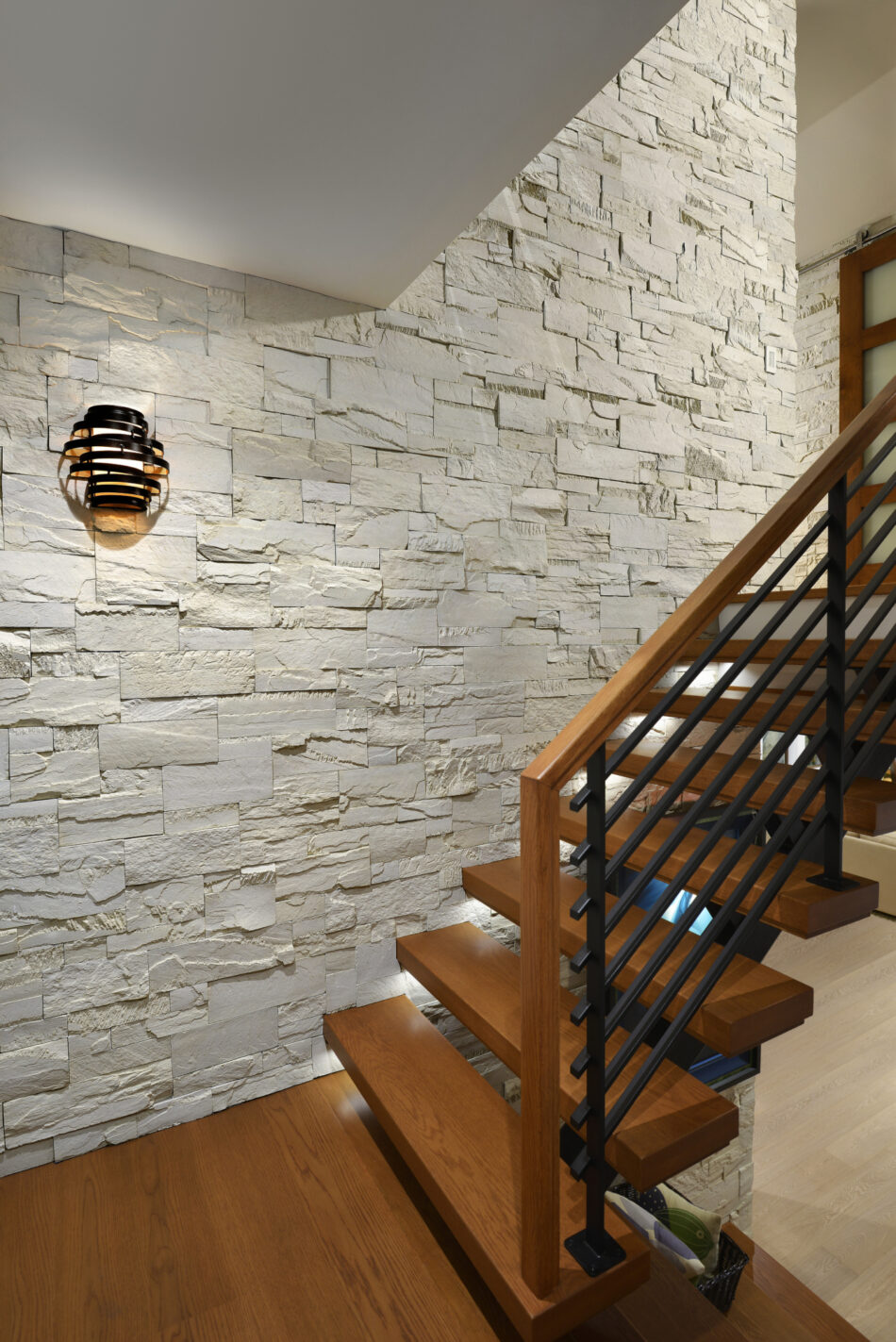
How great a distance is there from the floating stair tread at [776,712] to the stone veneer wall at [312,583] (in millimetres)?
350

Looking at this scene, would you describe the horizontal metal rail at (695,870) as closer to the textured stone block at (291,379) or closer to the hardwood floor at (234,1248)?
the hardwood floor at (234,1248)

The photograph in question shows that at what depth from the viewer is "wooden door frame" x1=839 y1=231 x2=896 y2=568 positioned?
14.5ft

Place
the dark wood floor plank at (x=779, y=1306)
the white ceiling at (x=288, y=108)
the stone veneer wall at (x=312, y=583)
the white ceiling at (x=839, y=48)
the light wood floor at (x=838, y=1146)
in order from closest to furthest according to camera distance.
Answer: the white ceiling at (x=288, y=108)
the stone veneer wall at (x=312, y=583)
the dark wood floor plank at (x=779, y=1306)
the light wood floor at (x=838, y=1146)
the white ceiling at (x=839, y=48)

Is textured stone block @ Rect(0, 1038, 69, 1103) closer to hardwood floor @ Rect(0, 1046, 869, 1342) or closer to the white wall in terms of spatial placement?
hardwood floor @ Rect(0, 1046, 869, 1342)

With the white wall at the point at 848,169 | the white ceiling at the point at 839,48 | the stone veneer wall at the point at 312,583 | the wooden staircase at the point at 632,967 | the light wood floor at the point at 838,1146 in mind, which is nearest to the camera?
the wooden staircase at the point at 632,967

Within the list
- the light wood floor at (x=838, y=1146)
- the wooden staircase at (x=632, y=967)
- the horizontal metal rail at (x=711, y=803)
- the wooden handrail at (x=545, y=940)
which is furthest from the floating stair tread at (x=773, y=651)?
the light wood floor at (x=838, y=1146)

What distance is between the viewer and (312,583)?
2.11m

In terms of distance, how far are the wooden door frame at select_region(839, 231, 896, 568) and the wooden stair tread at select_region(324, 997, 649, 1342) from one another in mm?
3903

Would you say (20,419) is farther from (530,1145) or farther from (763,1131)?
(763,1131)

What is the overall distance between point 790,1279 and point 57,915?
290cm

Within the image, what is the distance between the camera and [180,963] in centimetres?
195

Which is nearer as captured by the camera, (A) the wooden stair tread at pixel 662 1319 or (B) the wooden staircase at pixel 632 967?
(B) the wooden staircase at pixel 632 967

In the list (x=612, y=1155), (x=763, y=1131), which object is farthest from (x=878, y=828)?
(x=763, y=1131)

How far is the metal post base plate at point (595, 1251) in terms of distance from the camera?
51.4 inches
